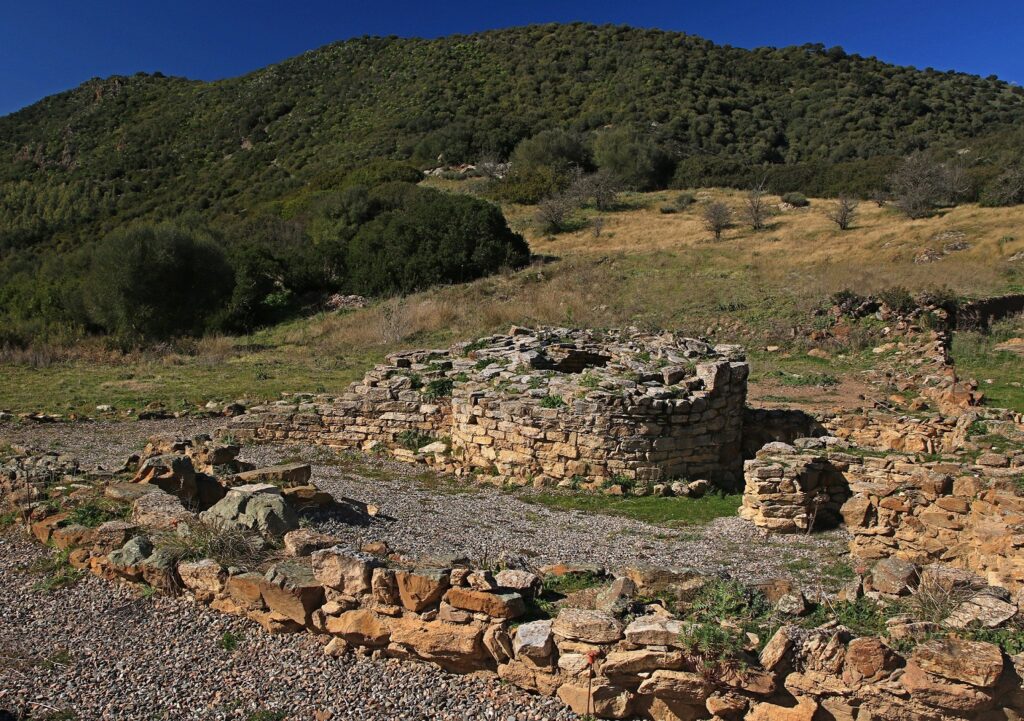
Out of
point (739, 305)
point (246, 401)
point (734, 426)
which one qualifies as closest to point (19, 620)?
point (734, 426)

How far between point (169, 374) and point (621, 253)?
18.9 metres

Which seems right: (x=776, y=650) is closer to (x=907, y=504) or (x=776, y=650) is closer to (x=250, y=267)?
(x=907, y=504)

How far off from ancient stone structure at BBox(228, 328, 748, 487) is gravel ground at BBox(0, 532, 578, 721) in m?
5.48

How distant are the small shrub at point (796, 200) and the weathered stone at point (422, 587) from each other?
39738 mm

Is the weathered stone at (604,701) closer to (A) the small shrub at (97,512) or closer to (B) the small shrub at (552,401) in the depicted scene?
(A) the small shrub at (97,512)

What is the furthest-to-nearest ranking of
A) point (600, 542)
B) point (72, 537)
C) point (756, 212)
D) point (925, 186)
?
point (756, 212) → point (925, 186) → point (600, 542) → point (72, 537)

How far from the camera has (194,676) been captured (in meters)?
4.58

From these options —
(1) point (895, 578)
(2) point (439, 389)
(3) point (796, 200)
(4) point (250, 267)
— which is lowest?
(1) point (895, 578)

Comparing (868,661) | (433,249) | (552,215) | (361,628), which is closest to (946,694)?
(868,661)

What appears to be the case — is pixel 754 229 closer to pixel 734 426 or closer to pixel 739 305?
pixel 739 305

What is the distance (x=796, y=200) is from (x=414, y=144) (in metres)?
28.9

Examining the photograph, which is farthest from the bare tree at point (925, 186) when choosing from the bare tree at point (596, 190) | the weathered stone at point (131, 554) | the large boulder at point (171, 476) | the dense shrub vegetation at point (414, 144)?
the weathered stone at point (131, 554)

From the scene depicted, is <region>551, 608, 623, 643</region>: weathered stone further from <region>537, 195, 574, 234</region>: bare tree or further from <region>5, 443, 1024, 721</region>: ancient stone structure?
<region>537, 195, 574, 234</region>: bare tree

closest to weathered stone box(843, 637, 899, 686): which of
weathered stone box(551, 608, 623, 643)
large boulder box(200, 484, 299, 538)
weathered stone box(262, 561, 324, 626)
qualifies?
weathered stone box(551, 608, 623, 643)
